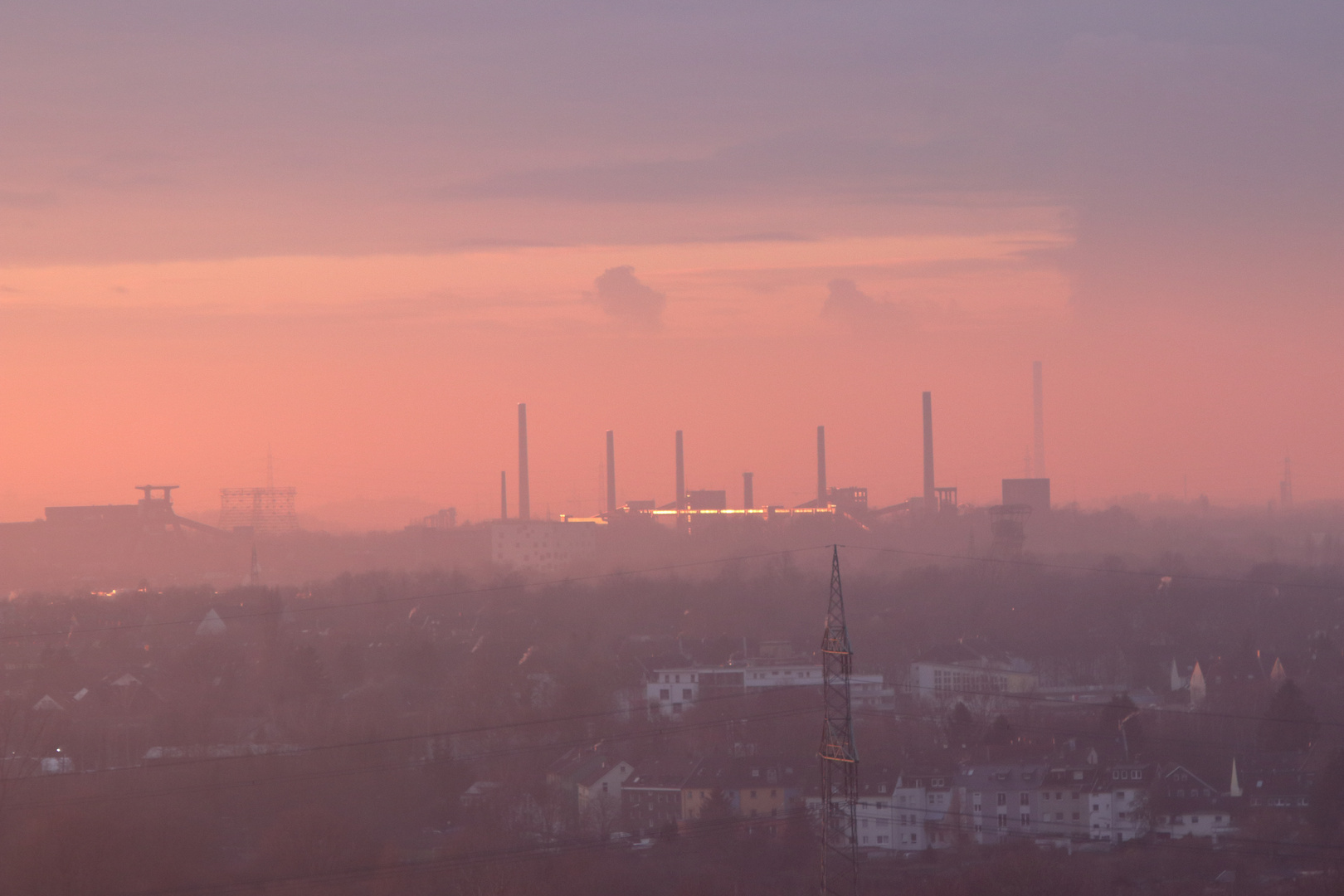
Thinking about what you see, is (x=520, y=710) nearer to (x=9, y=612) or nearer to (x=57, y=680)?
(x=57, y=680)

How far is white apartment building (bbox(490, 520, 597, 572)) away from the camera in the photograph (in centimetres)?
5075

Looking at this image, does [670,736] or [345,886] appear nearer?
[345,886]

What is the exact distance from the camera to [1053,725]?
20.0m

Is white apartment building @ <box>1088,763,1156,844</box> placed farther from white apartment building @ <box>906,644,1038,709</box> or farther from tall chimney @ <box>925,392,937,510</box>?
tall chimney @ <box>925,392,937,510</box>

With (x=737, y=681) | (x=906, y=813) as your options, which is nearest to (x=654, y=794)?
(x=906, y=813)

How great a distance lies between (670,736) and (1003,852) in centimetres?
569

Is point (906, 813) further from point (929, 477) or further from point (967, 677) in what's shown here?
point (929, 477)

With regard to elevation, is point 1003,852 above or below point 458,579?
below

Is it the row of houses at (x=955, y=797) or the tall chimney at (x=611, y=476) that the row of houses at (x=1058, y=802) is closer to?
the row of houses at (x=955, y=797)

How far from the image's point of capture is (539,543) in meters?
51.5

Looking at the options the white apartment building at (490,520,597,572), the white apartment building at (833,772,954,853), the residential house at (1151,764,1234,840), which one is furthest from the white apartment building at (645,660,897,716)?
the white apartment building at (490,520,597,572)

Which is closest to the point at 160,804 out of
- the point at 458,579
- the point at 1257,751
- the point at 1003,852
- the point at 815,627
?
the point at 1003,852

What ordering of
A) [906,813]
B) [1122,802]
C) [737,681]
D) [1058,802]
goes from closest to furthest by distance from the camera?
[906,813] → [1122,802] → [1058,802] → [737,681]

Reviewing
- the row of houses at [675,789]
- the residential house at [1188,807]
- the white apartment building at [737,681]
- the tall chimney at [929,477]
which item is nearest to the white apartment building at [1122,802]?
the residential house at [1188,807]
